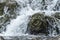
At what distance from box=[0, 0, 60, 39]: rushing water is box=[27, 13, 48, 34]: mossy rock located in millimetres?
683

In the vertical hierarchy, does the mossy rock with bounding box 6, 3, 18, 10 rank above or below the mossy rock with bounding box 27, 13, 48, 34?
above

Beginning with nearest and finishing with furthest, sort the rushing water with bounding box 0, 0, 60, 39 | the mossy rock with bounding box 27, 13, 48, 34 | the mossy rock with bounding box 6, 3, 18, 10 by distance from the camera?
the mossy rock with bounding box 27, 13, 48, 34 < the rushing water with bounding box 0, 0, 60, 39 < the mossy rock with bounding box 6, 3, 18, 10

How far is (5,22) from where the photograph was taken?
10.9m

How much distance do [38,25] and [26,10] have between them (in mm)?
2575

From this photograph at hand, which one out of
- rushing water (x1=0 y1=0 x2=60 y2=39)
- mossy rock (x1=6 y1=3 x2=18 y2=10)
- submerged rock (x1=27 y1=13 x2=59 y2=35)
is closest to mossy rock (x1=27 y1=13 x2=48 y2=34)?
submerged rock (x1=27 y1=13 x2=59 y2=35)

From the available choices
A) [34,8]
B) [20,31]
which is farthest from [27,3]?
[20,31]

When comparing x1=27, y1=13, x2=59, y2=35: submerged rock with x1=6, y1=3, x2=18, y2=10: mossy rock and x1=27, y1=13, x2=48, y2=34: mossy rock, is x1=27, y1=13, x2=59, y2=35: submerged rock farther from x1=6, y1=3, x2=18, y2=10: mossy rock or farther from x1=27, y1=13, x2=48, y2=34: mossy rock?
x1=6, y1=3, x2=18, y2=10: mossy rock

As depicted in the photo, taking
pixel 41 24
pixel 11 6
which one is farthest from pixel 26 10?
pixel 41 24

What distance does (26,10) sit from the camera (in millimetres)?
11859

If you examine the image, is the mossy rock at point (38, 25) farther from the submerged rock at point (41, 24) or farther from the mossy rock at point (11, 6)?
the mossy rock at point (11, 6)

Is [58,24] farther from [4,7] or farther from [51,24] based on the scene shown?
[4,7]

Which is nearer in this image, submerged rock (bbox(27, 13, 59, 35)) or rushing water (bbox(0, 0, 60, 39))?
submerged rock (bbox(27, 13, 59, 35))

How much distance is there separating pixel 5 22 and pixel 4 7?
1.14m

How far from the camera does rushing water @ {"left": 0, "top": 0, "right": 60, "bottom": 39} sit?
10295 mm
